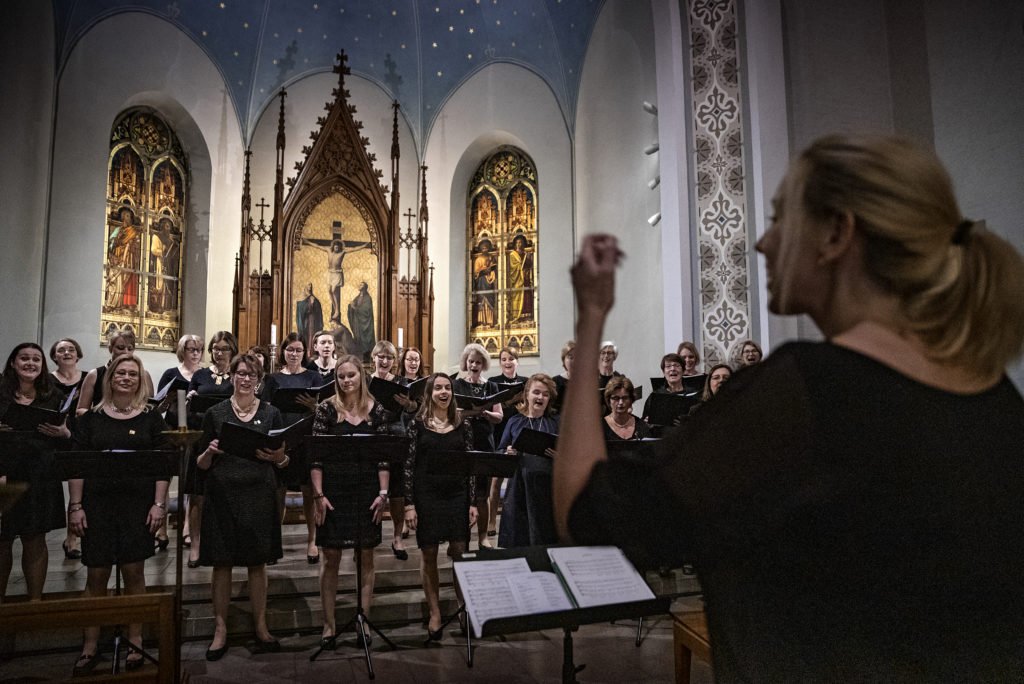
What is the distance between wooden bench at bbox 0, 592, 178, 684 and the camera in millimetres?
3111

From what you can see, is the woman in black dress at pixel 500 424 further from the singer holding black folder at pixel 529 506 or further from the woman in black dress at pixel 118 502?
the woman in black dress at pixel 118 502

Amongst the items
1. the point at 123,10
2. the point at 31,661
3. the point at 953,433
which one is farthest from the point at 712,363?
the point at 123,10

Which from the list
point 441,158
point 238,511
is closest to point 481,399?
point 238,511

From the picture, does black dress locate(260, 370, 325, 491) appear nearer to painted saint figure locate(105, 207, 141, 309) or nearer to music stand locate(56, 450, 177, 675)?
music stand locate(56, 450, 177, 675)

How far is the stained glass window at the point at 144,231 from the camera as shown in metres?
10.3

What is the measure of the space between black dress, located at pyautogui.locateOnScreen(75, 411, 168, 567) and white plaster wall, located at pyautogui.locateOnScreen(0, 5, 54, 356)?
174 inches

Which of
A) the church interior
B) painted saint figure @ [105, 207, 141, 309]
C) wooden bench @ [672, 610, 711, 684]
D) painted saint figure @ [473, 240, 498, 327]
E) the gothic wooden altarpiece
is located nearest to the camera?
wooden bench @ [672, 610, 711, 684]

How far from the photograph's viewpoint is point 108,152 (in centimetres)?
1007

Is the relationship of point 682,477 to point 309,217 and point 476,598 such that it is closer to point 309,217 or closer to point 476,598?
point 476,598

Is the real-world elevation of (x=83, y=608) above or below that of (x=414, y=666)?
above

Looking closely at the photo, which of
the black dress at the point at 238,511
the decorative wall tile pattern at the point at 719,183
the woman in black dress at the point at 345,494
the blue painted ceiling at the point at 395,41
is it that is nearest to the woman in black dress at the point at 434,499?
the woman in black dress at the point at 345,494

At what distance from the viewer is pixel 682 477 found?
31.1 inches

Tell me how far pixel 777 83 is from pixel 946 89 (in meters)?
1.57

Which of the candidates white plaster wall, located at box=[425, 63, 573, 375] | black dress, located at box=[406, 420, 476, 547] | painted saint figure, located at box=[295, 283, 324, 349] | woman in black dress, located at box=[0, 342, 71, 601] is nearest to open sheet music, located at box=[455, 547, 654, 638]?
black dress, located at box=[406, 420, 476, 547]
